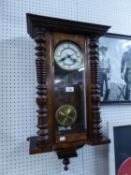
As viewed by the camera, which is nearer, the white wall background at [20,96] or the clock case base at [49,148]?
the clock case base at [49,148]

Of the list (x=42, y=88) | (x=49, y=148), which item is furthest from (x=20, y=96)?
(x=49, y=148)

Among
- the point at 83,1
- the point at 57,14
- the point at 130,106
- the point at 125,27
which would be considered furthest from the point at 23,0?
the point at 130,106

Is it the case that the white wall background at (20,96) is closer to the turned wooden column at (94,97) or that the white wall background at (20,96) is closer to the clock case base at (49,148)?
the clock case base at (49,148)

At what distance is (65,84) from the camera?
0.92 m

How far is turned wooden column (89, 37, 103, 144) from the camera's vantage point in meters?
0.93

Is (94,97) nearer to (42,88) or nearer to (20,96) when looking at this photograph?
(42,88)

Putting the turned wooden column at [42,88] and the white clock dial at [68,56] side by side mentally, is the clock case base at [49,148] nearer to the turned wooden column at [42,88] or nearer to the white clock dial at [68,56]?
the turned wooden column at [42,88]

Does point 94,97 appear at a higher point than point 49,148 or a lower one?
higher

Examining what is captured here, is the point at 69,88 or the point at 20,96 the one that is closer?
the point at 69,88

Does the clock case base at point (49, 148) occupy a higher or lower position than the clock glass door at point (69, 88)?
lower

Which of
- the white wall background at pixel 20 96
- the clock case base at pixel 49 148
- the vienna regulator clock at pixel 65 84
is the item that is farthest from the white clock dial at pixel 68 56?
the clock case base at pixel 49 148

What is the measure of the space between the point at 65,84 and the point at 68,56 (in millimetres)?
141

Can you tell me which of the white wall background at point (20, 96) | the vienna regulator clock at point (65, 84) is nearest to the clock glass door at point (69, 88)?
the vienna regulator clock at point (65, 84)

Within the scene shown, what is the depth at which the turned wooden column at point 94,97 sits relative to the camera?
925 millimetres
